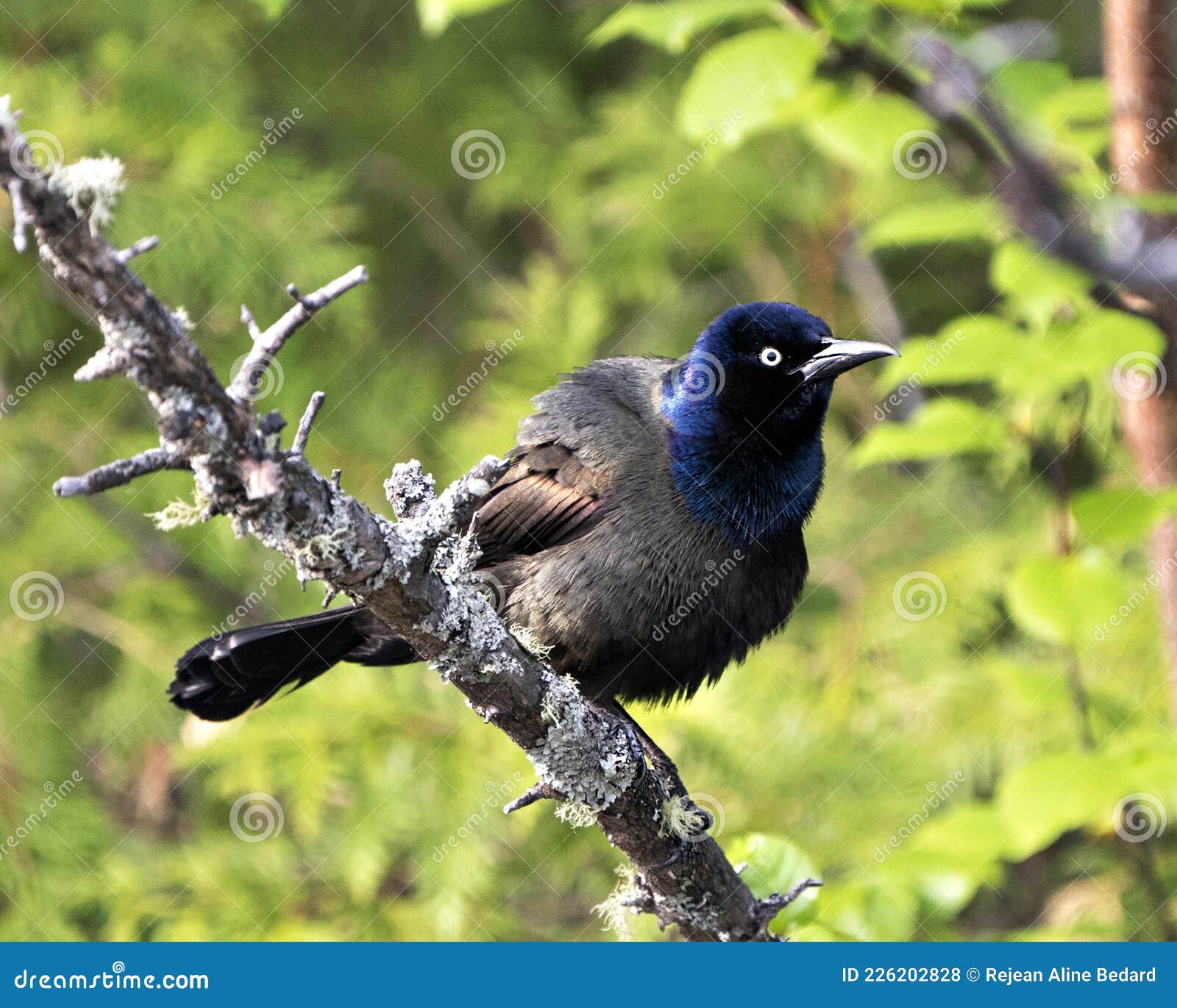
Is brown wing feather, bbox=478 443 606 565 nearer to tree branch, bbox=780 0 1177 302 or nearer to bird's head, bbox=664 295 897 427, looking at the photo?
bird's head, bbox=664 295 897 427

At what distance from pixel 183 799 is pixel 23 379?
87.9 inches

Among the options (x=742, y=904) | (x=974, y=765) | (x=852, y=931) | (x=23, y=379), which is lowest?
(x=974, y=765)

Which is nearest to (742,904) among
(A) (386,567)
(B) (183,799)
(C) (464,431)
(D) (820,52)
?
(A) (386,567)

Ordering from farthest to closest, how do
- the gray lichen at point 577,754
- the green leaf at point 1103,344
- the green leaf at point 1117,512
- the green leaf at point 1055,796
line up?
the green leaf at point 1103,344 < the green leaf at point 1117,512 < the green leaf at point 1055,796 < the gray lichen at point 577,754

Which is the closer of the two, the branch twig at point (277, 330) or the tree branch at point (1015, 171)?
the branch twig at point (277, 330)

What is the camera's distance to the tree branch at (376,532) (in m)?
1.30

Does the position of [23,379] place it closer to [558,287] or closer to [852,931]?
[558,287]

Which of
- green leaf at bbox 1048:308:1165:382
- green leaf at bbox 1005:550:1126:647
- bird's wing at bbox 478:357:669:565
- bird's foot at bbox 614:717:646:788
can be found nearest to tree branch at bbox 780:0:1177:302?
green leaf at bbox 1048:308:1165:382

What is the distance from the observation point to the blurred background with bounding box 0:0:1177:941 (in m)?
4.78

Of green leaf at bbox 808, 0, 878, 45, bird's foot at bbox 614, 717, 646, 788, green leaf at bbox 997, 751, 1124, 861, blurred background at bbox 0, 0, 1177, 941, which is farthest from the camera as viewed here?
blurred background at bbox 0, 0, 1177, 941

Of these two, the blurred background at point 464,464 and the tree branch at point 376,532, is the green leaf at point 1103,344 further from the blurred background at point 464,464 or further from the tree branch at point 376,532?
the tree branch at point 376,532

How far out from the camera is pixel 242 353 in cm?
566

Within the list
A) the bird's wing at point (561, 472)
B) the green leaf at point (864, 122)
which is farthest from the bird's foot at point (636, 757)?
the green leaf at point (864, 122)

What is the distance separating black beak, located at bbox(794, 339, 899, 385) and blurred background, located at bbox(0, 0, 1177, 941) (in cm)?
37
